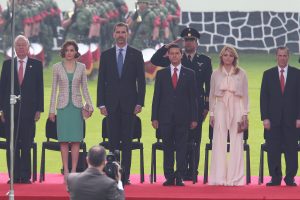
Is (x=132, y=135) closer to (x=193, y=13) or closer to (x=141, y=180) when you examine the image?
(x=141, y=180)

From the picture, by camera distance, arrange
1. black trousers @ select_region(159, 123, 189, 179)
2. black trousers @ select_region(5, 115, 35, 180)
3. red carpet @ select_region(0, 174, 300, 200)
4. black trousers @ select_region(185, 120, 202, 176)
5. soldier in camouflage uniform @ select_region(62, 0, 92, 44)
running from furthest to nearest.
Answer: soldier in camouflage uniform @ select_region(62, 0, 92, 44) < black trousers @ select_region(185, 120, 202, 176) < black trousers @ select_region(5, 115, 35, 180) < black trousers @ select_region(159, 123, 189, 179) < red carpet @ select_region(0, 174, 300, 200)

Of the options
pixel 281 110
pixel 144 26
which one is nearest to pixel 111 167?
pixel 281 110

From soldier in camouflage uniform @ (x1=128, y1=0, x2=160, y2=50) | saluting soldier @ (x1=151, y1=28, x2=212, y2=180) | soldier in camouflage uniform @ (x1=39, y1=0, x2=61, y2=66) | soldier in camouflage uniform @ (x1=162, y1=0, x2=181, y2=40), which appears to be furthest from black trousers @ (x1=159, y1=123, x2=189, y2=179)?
soldier in camouflage uniform @ (x1=39, y1=0, x2=61, y2=66)

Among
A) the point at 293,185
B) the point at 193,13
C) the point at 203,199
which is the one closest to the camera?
the point at 203,199

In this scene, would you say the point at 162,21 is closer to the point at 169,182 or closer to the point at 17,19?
the point at 17,19

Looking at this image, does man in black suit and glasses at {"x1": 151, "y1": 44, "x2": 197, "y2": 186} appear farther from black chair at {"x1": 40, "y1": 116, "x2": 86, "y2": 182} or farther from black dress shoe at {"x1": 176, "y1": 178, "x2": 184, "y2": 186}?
black chair at {"x1": 40, "y1": 116, "x2": 86, "y2": 182}

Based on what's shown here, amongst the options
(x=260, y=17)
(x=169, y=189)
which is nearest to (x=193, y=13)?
(x=260, y=17)

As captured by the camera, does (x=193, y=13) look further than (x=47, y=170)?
Yes

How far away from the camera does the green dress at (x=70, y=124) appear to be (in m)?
14.8

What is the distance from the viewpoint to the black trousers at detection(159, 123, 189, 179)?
48.0ft

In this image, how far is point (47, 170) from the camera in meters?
16.8

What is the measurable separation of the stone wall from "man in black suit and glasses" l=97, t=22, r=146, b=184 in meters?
22.2

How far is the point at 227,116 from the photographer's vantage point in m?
14.8

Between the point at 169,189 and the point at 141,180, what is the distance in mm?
882
